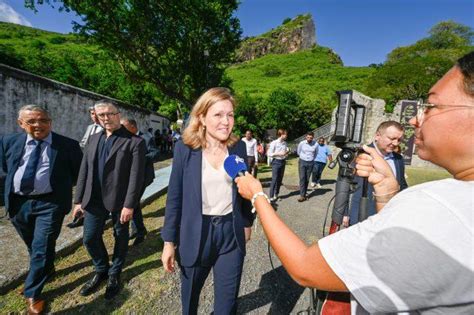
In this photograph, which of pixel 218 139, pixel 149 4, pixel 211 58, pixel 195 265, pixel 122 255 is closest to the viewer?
pixel 195 265

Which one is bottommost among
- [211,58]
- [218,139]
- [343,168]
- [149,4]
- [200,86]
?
[343,168]

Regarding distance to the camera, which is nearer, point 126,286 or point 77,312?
point 77,312

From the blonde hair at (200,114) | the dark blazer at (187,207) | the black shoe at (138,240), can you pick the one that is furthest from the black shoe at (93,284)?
the blonde hair at (200,114)

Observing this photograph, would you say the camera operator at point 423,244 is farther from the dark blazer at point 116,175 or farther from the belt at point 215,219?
the dark blazer at point 116,175

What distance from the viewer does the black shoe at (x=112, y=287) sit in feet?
9.25

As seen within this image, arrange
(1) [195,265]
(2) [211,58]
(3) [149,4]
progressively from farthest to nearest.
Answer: (2) [211,58], (3) [149,4], (1) [195,265]

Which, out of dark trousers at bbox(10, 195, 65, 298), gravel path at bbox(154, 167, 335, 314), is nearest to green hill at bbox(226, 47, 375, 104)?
gravel path at bbox(154, 167, 335, 314)

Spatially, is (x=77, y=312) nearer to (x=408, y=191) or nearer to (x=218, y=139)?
(x=218, y=139)

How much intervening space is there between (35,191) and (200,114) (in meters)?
2.12

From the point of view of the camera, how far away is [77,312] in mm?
2602

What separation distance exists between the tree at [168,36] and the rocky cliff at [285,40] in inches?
2780

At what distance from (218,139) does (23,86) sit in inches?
346

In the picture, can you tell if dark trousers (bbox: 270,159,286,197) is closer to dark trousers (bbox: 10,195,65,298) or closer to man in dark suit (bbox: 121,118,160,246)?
man in dark suit (bbox: 121,118,160,246)

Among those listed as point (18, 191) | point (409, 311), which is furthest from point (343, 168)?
point (18, 191)
